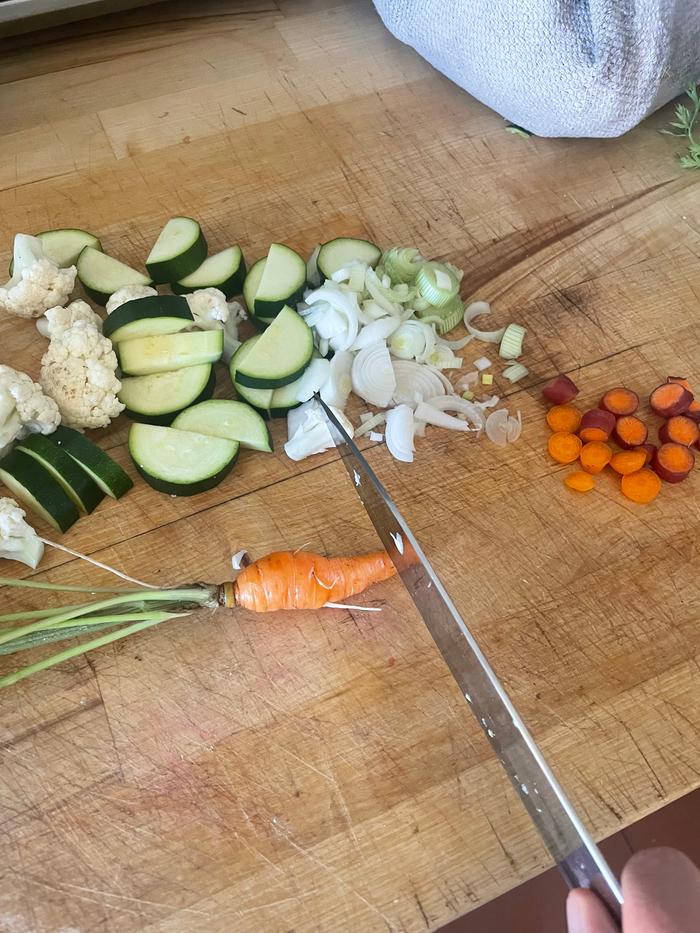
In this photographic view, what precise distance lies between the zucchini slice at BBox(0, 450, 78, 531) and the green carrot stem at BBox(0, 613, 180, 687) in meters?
0.24

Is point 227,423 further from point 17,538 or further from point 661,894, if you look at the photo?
point 661,894

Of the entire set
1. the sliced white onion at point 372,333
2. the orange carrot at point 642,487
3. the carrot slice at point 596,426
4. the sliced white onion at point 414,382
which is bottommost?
the orange carrot at point 642,487

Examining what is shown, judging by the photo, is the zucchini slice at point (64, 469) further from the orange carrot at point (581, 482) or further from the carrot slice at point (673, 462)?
the carrot slice at point (673, 462)

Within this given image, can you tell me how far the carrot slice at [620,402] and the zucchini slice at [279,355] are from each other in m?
0.61

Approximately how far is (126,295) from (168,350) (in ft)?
0.51

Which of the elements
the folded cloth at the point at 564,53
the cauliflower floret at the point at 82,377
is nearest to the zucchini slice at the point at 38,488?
the cauliflower floret at the point at 82,377

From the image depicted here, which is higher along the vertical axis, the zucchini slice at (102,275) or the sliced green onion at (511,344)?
the zucchini slice at (102,275)

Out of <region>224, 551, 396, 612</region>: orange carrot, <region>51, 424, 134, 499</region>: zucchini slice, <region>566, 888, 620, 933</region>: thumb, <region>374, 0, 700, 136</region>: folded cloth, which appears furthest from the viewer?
<region>374, 0, 700, 136</region>: folded cloth

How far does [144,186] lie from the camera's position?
6.41 feet

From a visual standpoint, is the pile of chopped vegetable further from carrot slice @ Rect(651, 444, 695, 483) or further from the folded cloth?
the folded cloth

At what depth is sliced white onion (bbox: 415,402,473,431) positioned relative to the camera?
1.64 metres

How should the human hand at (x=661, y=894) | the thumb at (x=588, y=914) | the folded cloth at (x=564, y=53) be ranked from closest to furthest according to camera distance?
the human hand at (x=661, y=894)
the thumb at (x=588, y=914)
the folded cloth at (x=564, y=53)

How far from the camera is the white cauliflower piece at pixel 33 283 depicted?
1623 millimetres

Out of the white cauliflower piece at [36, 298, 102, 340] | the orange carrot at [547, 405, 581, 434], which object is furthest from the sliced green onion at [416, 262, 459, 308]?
the white cauliflower piece at [36, 298, 102, 340]
